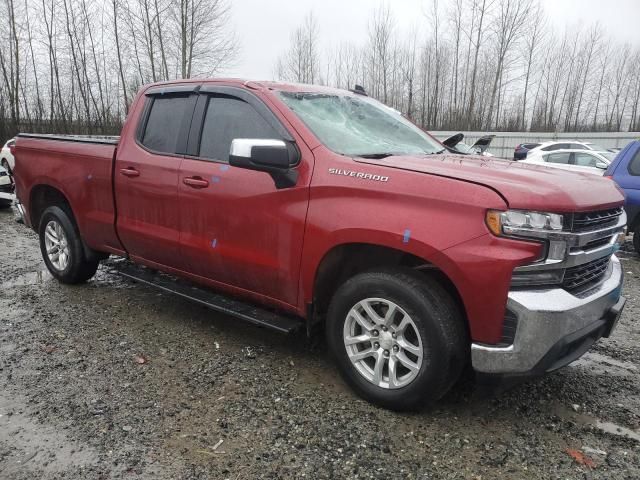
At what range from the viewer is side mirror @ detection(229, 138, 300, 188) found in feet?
9.86

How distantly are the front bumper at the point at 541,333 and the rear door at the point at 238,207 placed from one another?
1.27 metres

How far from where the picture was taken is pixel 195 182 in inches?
144

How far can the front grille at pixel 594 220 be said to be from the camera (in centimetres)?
257

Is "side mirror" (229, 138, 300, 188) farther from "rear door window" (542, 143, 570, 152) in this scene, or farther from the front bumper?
"rear door window" (542, 143, 570, 152)

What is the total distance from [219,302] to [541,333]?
2240 mm

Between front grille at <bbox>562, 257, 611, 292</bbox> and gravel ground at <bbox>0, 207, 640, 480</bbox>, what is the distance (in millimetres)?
731

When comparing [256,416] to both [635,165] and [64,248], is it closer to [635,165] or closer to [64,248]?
[64,248]

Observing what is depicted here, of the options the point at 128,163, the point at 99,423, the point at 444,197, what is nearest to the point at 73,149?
the point at 128,163

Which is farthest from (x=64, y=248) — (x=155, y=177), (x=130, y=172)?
(x=155, y=177)

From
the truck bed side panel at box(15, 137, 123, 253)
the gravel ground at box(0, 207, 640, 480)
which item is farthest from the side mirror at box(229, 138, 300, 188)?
the truck bed side panel at box(15, 137, 123, 253)

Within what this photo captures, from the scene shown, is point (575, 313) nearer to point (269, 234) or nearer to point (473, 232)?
point (473, 232)

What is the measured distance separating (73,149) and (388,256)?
3292mm

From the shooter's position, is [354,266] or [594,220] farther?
[354,266]

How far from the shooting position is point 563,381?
3459mm
